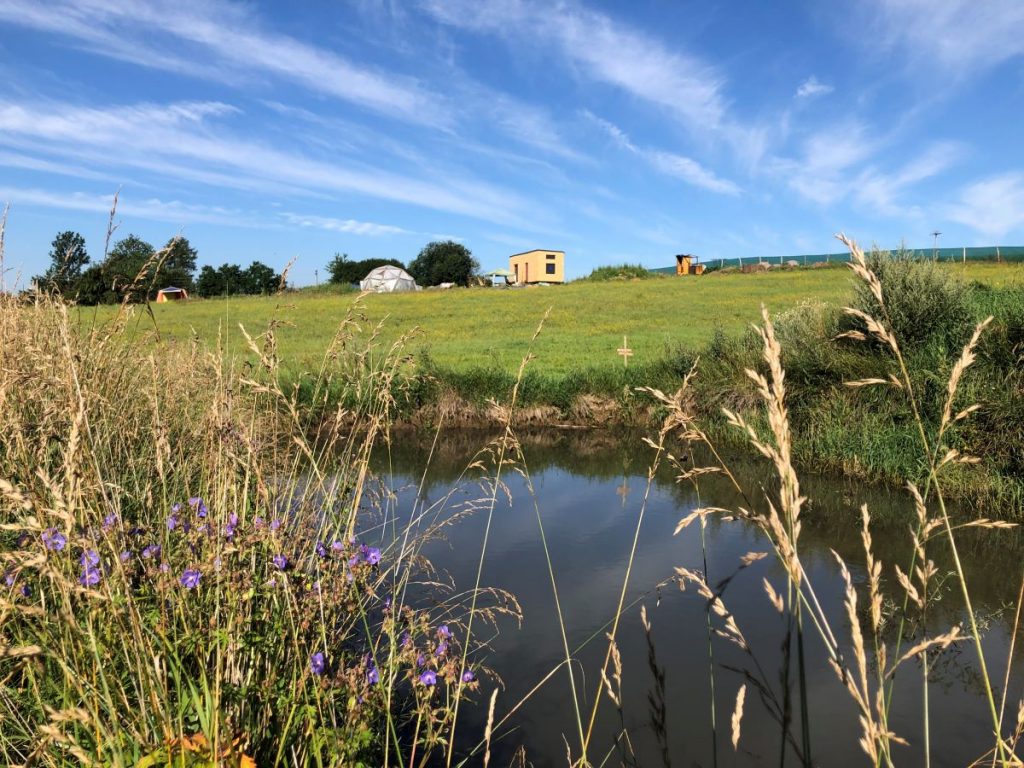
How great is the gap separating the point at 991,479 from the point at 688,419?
6.74 meters

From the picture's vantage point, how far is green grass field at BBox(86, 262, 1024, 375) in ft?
53.6

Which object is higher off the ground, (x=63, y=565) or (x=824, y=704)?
(x=63, y=565)

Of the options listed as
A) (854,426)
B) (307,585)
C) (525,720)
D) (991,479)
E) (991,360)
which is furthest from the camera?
(854,426)

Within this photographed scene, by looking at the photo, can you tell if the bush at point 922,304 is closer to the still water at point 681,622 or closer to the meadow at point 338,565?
the meadow at point 338,565

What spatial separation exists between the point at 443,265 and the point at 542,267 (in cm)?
2438

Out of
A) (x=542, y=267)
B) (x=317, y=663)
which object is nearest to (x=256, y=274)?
(x=542, y=267)

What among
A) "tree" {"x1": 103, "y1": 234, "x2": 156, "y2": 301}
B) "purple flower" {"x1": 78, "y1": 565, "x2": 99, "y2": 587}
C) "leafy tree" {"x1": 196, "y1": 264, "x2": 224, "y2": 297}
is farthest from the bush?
"leafy tree" {"x1": 196, "y1": 264, "x2": 224, "y2": 297}

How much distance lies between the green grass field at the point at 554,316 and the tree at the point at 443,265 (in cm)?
4286

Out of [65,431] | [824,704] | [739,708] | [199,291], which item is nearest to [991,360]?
[824,704]

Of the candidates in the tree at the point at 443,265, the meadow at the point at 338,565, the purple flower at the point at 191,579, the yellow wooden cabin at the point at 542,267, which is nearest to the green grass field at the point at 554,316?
the meadow at the point at 338,565

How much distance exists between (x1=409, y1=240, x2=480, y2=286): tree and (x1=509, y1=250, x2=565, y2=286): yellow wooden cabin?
15.1 m

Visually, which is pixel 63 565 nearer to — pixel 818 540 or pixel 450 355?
pixel 818 540

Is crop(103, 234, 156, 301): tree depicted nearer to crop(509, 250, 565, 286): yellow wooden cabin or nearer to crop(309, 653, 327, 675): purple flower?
crop(309, 653, 327, 675): purple flower

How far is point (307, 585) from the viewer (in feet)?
7.73
